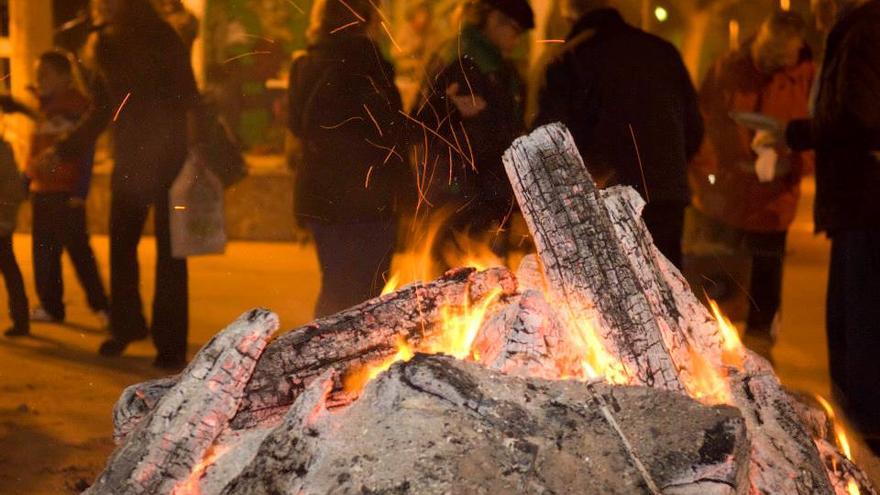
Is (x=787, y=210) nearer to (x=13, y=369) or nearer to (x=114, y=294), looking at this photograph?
(x=114, y=294)

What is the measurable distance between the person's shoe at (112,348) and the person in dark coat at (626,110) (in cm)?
265

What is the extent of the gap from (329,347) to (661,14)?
31.9ft

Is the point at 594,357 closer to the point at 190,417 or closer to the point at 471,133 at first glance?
the point at 190,417

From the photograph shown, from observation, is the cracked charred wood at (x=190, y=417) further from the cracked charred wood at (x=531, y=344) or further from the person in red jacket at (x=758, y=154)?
the person in red jacket at (x=758, y=154)

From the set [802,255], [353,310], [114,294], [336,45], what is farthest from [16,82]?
[353,310]

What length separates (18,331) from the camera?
724 centimetres

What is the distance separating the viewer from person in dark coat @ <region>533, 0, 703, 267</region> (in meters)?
5.34

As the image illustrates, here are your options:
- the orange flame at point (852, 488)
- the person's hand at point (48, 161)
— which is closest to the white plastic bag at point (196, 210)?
the person's hand at point (48, 161)

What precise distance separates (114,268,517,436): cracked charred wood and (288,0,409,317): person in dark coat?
1814mm

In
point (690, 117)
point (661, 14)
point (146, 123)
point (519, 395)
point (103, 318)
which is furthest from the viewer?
point (661, 14)

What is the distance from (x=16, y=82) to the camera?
10102 mm

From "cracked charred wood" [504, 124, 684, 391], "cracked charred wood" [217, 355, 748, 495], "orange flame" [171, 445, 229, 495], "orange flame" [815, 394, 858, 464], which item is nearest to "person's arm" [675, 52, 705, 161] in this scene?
"orange flame" [815, 394, 858, 464]

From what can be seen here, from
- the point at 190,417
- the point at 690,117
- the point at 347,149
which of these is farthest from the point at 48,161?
the point at 190,417

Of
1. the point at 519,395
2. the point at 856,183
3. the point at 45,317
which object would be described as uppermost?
the point at 856,183
